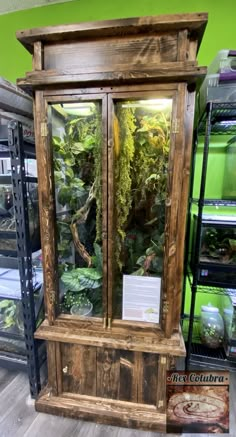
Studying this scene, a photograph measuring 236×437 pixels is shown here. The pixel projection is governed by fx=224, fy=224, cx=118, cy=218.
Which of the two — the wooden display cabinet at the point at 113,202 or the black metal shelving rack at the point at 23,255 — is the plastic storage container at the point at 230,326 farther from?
the black metal shelving rack at the point at 23,255

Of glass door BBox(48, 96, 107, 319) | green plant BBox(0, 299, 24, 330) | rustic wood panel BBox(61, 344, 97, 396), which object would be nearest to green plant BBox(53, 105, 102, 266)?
glass door BBox(48, 96, 107, 319)

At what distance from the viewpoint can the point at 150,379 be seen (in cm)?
116

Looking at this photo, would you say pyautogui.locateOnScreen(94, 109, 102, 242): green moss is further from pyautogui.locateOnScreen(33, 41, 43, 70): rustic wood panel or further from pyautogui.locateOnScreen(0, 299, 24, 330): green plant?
pyautogui.locateOnScreen(0, 299, 24, 330): green plant

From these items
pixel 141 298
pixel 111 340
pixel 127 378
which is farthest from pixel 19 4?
pixel 127 378

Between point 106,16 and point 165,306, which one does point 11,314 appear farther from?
point 106,16

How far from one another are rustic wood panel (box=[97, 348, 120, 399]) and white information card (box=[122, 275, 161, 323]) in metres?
0.22

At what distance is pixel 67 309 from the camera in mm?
1232

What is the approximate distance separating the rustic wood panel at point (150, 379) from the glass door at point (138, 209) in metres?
0.19

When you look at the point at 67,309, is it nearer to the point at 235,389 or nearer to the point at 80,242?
the point at 80,242

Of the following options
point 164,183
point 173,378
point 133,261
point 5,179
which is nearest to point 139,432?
point 173,378

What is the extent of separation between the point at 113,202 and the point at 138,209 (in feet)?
0.54

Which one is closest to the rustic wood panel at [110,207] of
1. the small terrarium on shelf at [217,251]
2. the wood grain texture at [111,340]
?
the wood grain texture at [111,340]

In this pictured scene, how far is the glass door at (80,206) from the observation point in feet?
3.56

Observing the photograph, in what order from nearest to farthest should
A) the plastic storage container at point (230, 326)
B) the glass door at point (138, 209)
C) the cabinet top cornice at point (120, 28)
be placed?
the cabinet top cornice at point (120, 28)
the glass door at point (138, 209)
the plastic storage container at point (230, 326)
